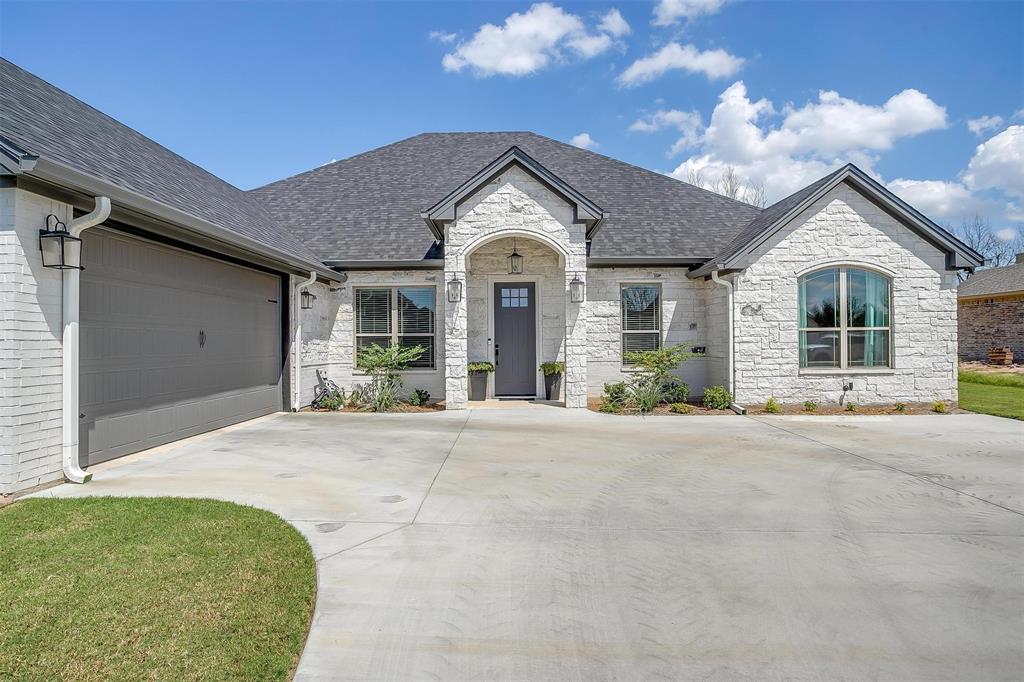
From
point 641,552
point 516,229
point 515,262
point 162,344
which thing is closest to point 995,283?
point 515,262

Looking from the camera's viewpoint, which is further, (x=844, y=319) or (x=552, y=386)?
(x=552, y=386)

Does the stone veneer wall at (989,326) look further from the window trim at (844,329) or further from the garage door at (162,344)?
the garage door at (162,344)

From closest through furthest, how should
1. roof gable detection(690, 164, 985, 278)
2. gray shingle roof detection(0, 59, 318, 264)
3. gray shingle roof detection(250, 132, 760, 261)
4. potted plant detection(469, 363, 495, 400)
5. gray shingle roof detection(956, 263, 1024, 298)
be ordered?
gray shingle roof detection(0, 59, 318, 264) → roof gable detection(690, 164, 985, 278) → potted plant detection(469, 363, 495, 400) → gray shingle roof detection(250, 132, 760, 261) → gray shingle roof detection(956, 263, 1024, 298)

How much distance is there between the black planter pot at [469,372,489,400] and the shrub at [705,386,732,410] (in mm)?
5030

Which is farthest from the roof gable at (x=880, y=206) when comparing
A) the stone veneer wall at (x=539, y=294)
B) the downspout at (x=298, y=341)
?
the downspout at (x=298, y=341)

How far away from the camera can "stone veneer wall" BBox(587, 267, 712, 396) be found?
13172 mm

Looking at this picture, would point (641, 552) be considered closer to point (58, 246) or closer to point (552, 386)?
point (58, 246)

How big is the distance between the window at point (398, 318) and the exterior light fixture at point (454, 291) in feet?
5.67

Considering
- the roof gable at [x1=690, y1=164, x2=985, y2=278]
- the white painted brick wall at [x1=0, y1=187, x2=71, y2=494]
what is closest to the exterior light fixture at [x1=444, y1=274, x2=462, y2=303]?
the roof gable at [x1=690, y1=164, x2=985, y2=278]

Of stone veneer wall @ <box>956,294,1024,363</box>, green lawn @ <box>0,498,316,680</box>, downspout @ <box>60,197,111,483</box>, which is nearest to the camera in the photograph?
green lawn @ <box>0,498,316,680</box>

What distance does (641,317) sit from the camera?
1330 centimetres

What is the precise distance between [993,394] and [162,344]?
63.3 feet

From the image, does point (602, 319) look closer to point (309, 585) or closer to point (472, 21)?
point (472, 21)

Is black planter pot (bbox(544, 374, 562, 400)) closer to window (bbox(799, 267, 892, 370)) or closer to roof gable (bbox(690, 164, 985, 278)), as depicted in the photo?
roof gable (bbox(690, 164, 985, 278))
